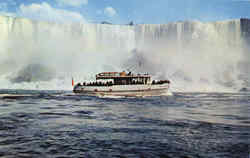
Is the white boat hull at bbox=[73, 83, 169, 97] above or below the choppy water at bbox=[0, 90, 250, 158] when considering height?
above

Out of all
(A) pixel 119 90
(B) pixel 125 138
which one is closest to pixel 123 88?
(A) pixel 119 90

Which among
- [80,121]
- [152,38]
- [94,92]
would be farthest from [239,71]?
[80,121]

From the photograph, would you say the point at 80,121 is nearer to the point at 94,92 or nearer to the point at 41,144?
the point at 41,144

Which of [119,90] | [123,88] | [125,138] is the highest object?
[123,88]

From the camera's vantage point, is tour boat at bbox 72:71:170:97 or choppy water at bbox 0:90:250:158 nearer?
choppy water at bbox 0:90:250:158

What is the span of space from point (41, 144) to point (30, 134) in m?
1.91

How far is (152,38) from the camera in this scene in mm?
66000

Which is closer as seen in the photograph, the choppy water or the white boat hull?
the choppy water

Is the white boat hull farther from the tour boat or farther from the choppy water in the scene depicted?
the choppy water

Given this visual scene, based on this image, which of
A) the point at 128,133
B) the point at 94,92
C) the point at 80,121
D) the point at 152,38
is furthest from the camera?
the point at 152,38

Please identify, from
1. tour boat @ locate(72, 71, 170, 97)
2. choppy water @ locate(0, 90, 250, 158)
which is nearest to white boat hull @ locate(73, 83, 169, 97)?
tour boat @ locate(72, 71, 170, 97)

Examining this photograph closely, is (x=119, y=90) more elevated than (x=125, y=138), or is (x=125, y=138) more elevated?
(x=119, y=90)

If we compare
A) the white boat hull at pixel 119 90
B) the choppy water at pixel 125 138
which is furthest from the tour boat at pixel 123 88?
the choppy water at pixel 125 138

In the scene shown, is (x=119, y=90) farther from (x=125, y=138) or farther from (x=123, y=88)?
(x=125, y=138)
